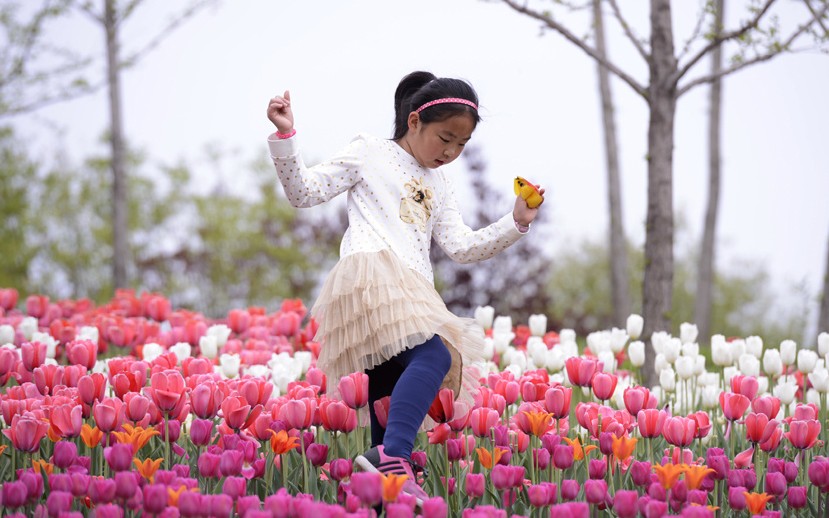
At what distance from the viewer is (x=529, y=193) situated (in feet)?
11.7

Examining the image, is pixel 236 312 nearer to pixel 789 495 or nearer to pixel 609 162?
pixel 789 495

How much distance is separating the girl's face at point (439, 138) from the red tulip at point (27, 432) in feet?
5.19

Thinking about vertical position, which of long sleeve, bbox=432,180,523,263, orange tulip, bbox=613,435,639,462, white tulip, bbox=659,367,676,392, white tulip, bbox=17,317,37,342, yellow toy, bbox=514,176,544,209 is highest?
yellow toy, bbox=514,176,544,209

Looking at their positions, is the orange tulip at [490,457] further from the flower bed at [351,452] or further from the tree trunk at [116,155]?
the tree trunk at [116,155]

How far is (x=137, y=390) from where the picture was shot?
3600 millimetres

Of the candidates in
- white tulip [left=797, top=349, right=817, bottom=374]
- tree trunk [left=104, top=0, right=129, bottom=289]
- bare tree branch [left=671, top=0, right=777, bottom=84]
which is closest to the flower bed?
white tulip [left=797, top=349, right=817, bottom=374]

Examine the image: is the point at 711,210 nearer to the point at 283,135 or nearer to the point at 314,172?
the point at 314,172

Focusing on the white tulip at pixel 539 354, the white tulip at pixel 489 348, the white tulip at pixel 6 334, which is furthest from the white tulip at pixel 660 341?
the white tulip at pixel 6 334

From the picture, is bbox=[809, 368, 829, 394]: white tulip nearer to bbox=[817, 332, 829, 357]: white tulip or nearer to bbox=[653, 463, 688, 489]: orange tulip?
bbox=[817, 332, 829, 357]: white tulip

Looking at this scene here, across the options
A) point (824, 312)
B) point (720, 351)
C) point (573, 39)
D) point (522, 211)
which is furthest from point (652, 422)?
point (824, 312)

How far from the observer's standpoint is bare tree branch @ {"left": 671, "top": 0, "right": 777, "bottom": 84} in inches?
220

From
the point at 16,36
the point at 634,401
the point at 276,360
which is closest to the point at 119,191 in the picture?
the point at 16,36

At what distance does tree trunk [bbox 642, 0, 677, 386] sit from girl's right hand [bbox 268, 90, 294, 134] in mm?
3134

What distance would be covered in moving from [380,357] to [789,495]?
136 cm
